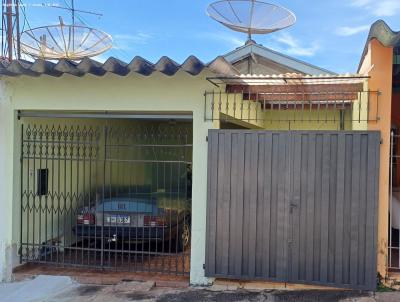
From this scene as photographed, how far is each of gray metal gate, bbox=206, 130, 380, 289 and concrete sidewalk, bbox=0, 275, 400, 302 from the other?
0.16 meters

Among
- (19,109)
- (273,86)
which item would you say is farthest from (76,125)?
(273,86)

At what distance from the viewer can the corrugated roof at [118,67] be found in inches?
185

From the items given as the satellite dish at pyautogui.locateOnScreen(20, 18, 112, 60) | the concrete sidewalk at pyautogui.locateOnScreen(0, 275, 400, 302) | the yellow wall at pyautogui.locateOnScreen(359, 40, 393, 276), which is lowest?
the concrete sidewalk at pyautogui.locateOnScreen(0, 275, 400, 302)

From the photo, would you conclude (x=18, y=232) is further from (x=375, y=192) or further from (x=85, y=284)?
(x=375, y=192)

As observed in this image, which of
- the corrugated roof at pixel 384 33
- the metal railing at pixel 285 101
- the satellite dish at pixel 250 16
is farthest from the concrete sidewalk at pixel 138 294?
the satellite dish at pixel 250 16

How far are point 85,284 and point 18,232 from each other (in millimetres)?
1243

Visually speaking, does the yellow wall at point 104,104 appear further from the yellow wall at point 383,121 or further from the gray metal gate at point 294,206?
the yellow wall at point 383,121

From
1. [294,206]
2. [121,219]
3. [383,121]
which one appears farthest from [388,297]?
[121,219]

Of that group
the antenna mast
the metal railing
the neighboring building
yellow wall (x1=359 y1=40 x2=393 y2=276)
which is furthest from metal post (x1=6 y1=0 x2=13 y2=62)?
yellow wall (x1=359 y1=40 x2=393 y2=276)

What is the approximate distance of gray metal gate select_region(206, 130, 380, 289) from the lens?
16.3 feet

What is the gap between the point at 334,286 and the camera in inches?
197

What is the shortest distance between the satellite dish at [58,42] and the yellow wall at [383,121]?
6641 millimetres

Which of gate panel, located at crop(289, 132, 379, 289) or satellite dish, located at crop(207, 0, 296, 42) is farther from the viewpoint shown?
satellite dish, located at crop(207, 0, 296, 42)

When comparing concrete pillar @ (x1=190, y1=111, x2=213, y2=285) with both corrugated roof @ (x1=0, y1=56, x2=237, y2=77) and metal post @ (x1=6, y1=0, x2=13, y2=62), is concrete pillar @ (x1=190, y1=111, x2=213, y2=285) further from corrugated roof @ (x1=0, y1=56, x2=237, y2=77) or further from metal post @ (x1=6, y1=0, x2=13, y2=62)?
metal post @ (x1=6, y1=0, x2=13, y2=62)
